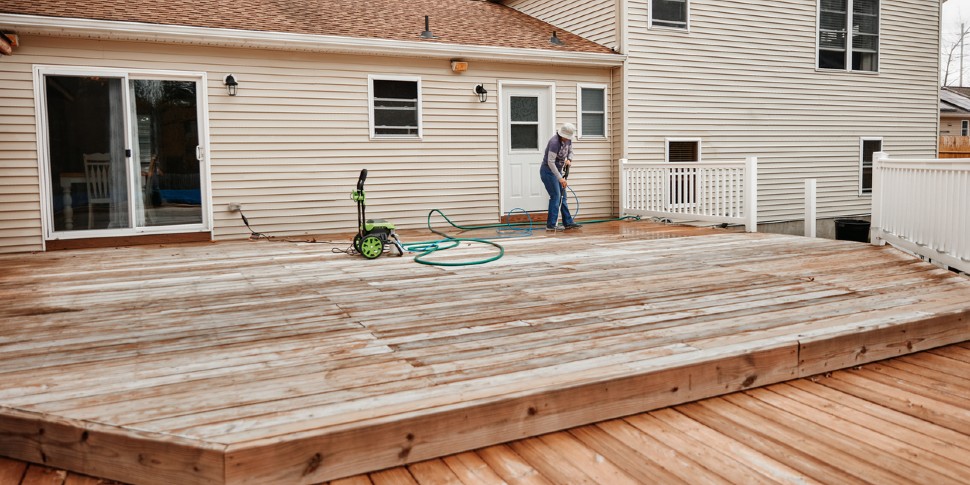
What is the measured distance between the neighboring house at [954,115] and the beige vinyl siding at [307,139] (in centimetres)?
2389

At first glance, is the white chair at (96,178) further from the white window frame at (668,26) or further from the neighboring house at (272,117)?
the white window frame at (668,26)

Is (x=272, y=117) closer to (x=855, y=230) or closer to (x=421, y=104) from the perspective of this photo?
(x=421, y=104)

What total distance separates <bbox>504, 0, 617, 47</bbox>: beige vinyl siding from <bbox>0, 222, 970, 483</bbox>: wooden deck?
6.25 meters

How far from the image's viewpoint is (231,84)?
8.28m

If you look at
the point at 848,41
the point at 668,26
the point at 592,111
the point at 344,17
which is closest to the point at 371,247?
the point at 344,17

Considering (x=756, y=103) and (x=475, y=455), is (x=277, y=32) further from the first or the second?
(x=756, y=103)

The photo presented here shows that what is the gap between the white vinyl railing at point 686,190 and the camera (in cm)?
843

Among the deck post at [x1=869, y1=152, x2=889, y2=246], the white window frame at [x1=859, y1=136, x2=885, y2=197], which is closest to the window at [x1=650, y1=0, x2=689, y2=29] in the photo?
the white window frame at [x1=859, y1=136, x2=885, y2=197]

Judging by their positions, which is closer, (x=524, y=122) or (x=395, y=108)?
(x=395, y=108)

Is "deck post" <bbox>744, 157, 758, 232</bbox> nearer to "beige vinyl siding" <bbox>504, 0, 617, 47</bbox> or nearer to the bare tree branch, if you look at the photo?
"beige vinyl siding" <bbox>504, 0, 617, 47</bbox>

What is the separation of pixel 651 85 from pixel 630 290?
7.19 meters

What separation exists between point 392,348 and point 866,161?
12.7 meters

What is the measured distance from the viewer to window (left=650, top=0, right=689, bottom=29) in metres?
10.9

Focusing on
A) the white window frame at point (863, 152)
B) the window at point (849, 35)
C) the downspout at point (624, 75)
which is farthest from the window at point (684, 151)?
the white window frame at point (863, 152)
